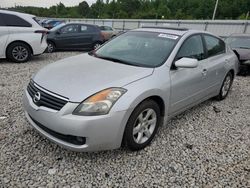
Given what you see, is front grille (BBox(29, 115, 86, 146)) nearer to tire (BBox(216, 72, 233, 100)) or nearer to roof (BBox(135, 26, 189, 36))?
roof (BBox(135, 26, 189, 36))

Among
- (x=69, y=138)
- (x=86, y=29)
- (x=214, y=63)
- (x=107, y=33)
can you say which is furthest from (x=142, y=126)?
(x=107, y=33)

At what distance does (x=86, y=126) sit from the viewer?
239 centimetres

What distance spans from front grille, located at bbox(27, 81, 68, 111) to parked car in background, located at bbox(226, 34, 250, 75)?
6.69 metres

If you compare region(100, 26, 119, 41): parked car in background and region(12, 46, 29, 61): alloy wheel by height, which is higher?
region(100, 26, 119, 41): parked car in background

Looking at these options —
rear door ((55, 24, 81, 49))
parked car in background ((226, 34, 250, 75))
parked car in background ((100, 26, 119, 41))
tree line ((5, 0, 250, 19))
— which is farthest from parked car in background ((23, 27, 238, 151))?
tree line ((5, 0, 250, 19))

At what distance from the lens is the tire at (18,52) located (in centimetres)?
730

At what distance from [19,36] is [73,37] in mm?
3277

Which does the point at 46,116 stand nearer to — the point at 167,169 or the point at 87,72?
the point at 87,72

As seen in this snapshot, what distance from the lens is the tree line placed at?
2295 inches

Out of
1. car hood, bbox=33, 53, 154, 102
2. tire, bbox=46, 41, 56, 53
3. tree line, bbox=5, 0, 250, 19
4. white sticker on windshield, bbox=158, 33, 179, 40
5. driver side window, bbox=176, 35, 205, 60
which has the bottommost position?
tire, bbox=46, 41, 56, 53

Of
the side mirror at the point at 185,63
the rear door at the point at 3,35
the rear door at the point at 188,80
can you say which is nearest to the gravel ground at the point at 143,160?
the rear door at the point at 188,80

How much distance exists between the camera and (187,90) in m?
3.50

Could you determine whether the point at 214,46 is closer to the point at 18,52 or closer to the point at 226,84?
the point at 226,84

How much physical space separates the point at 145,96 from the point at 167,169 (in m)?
0.89
